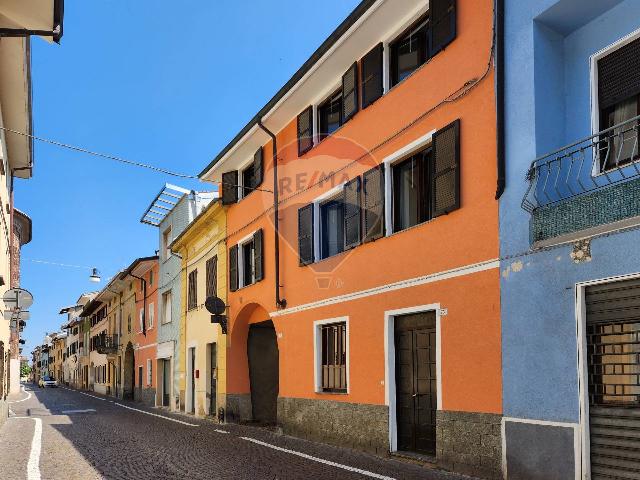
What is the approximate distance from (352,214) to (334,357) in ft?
10.1

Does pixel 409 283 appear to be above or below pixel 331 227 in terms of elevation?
below

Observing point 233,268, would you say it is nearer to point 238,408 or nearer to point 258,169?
point 258,169

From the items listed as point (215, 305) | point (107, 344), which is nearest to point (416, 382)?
point (215, 305)

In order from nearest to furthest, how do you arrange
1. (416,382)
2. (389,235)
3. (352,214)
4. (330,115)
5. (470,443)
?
1. (470,443)
2. (416,382)
3. (389,235)
4. (352,214)
5. (330,115)

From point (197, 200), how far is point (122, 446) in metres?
16.1

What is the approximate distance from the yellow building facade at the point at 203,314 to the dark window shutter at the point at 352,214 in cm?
843

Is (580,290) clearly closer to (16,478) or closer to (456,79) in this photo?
(456,79)

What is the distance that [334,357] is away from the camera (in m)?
14.5

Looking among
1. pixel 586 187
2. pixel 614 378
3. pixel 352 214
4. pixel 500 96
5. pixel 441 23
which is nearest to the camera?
pixel 614 378

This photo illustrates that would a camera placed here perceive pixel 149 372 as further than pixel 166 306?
Yes

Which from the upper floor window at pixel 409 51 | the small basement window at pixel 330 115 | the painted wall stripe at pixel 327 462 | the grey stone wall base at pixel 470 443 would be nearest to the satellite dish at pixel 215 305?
the painted wall stripe at pixel 327 462

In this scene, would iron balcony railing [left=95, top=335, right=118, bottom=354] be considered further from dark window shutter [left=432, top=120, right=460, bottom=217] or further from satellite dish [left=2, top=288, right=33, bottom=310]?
dark window shutter [left=432, top=120, right=460, bottom=217]

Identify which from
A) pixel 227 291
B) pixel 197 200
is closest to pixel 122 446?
pixel 227 291

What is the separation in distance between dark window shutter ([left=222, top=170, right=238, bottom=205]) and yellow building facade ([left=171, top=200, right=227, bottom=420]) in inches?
24.8
